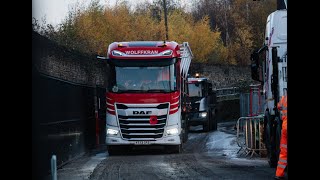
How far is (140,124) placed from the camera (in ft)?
59.9

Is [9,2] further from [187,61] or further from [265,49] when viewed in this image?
[187,61]

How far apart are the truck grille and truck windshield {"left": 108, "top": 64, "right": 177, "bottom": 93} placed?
0.51m

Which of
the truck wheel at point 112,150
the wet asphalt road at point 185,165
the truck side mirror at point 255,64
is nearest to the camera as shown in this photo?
the wet asphalt road at point 185,165

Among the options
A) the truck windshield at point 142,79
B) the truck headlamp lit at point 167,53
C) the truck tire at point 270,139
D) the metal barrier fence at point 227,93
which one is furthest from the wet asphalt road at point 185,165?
the metal barrier fence at point 227,93

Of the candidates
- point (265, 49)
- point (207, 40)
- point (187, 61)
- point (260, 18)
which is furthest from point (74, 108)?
point (207, 40)

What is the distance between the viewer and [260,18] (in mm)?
43906

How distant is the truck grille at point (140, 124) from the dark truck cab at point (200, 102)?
11731 millimetres

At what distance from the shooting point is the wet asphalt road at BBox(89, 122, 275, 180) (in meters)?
12.6

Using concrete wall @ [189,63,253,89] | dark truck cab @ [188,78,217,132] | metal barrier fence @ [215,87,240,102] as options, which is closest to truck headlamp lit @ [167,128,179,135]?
dark truck cab @ [188,78,217,132]

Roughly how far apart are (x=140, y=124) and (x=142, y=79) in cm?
129

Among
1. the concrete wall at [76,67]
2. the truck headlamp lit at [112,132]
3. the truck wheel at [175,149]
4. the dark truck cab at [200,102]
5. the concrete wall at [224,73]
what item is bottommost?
the truck wheel at [175,149]

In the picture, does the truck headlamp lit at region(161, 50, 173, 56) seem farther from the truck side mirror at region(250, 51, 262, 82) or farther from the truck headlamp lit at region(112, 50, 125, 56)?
the truck side mirror at region(250, 51, 262, 82)

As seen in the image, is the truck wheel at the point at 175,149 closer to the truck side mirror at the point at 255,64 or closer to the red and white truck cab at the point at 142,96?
the red and white truck cab at the point at 142,96

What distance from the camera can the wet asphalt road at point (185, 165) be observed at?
12.6m
